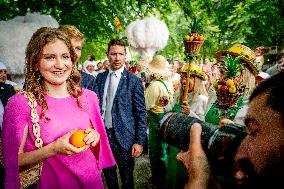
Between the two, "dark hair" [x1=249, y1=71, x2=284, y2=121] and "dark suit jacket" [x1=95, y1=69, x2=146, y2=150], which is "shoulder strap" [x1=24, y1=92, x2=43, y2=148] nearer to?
"dark hair" [x1=249, y1=71, x2=284, y2=121]

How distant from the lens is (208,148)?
1282mm

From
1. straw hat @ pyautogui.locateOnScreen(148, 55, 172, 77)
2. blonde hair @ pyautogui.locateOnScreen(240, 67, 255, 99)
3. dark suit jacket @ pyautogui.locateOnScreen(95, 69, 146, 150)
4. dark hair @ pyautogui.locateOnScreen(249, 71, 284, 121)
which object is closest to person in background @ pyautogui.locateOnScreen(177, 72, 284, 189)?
dark hair @ pyautogui.locateOnScreen(249, 71, 284, 121)

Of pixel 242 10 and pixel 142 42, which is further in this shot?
pixel 242 10

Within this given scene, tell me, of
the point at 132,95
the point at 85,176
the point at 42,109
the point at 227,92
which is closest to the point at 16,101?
the point at 42,109

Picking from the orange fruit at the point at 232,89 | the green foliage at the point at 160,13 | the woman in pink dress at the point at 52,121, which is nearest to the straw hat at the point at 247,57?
the orange fruit at the point at 232,89

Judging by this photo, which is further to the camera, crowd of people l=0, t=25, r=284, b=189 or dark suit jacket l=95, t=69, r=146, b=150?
dark suit jacket l=95, t=69, r=146, b=150

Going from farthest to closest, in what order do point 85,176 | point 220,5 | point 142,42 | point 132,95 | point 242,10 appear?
point 220,5
point 242,10
point 142,42
point 132,95
point 85,176

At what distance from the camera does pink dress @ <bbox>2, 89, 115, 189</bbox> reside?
1964mm

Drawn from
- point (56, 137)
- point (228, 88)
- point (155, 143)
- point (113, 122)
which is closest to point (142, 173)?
point (155, 143)

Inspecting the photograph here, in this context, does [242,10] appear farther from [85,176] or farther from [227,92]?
[85,176]

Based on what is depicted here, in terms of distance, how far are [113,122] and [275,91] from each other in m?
3.18

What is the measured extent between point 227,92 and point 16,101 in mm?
1418

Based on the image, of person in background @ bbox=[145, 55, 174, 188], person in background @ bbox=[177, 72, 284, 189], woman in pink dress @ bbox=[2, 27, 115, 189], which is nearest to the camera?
person in background @ bbox=[177, 72, 284, 189]

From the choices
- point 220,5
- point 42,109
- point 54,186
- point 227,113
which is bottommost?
point 54,186
